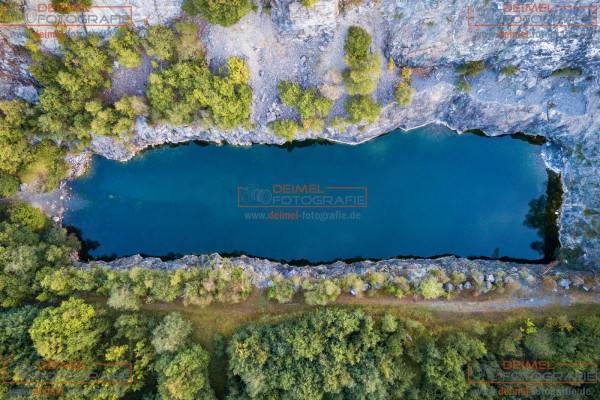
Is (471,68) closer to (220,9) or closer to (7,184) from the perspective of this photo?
(220,9)

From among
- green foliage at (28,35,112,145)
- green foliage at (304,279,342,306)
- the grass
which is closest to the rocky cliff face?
green foliage at (28,35,112,145)

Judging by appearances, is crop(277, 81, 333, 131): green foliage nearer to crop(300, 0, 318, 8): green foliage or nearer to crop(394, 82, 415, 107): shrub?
crop(394, 82, 415, 107): shrub

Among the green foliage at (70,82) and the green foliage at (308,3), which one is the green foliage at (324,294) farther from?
the green foliage at (70,82)

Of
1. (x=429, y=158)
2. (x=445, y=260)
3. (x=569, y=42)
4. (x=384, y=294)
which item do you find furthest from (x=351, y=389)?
(x=569, y=42)

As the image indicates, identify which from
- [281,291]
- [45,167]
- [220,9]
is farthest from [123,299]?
[220,9]

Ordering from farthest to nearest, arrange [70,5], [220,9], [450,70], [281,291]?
[450,70] < [281,291] < [70,5] < [220,9]

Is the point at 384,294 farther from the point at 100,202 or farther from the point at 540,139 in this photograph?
the point at 100,202

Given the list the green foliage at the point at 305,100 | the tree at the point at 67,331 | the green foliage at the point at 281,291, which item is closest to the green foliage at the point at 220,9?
the green foliage at the point at 305,100
